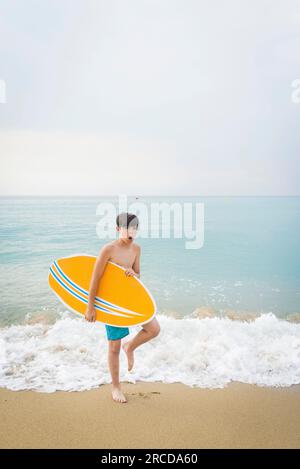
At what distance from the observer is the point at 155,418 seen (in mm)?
2383

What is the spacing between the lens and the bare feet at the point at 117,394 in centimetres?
256

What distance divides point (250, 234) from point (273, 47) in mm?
4162

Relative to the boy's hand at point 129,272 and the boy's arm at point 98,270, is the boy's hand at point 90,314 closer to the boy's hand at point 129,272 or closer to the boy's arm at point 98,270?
the boy's arm at point 98,270

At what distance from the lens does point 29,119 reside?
9.71m

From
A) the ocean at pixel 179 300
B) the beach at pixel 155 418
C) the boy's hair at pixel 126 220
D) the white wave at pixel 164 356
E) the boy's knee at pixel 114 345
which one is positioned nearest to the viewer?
the beach at pixel 155 418

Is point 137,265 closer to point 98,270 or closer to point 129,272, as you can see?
point 129,272

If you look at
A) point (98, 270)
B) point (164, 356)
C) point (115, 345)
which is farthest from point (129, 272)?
point (164, 356)

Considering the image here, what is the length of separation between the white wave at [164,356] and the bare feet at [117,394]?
0.86 feet

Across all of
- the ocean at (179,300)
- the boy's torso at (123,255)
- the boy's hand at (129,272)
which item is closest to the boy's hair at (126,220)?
the boy's torso at (123,255)

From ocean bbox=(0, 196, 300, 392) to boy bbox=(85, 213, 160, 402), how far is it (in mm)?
456

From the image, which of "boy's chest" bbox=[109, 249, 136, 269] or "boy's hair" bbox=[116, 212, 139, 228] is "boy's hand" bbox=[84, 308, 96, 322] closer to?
"boy's chest" bbox=[109, 249, 136, 269]

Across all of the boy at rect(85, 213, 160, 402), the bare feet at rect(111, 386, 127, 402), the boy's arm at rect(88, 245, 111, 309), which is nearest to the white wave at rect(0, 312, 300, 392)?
the bare feet at rect(111, 386, 127, 402)

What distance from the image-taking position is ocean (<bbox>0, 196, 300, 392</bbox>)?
10.2ft
